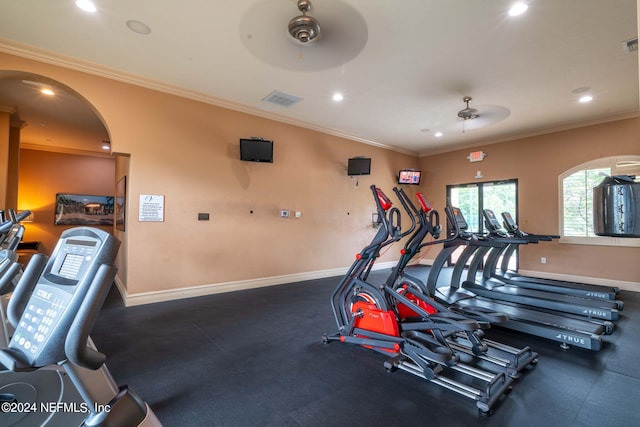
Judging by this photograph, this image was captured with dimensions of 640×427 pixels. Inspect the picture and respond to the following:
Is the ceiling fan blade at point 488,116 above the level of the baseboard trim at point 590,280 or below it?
above

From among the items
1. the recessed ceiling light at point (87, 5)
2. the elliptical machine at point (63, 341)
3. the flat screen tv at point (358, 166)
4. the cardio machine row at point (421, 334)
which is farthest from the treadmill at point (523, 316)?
the recessed ceiling light at point (87, 5)

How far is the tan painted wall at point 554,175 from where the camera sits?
5.39m

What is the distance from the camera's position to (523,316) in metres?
3.40

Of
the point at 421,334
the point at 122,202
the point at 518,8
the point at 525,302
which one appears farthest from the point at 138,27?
the point at 525,302

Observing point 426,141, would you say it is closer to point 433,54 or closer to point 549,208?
point 549,208

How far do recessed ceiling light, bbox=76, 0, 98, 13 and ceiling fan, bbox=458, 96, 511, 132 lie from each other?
509cm

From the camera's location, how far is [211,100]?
4.88m

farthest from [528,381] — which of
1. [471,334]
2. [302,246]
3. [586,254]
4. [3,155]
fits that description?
[3,155]

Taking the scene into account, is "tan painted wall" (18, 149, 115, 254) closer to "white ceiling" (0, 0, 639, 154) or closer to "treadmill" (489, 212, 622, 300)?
"white ceiling" (0, 0, 639, 154)

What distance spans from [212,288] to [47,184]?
22.3 feet

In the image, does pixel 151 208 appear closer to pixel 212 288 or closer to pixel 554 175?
pixel 212 288

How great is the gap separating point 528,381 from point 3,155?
8.08 m

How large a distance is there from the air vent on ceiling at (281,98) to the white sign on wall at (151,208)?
2.42m

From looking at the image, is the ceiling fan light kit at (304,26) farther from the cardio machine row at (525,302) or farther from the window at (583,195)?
the window at (583,195)
